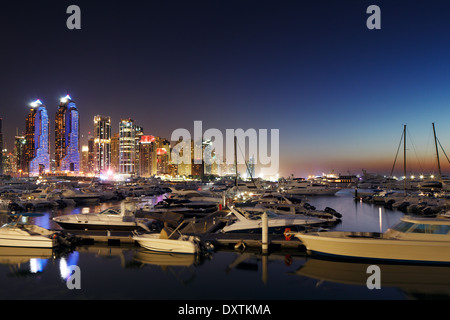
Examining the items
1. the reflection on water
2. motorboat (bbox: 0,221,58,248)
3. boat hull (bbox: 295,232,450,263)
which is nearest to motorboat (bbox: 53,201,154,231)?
motorboat (bbox: 0,221,58,248)

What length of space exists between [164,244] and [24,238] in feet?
27.7

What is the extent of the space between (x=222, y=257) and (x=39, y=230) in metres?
11.7

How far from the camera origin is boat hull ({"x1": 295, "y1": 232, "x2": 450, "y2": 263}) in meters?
15.5

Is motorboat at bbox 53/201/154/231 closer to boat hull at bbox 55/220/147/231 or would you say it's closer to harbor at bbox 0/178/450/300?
boat hull at bbox 55/220/147/231

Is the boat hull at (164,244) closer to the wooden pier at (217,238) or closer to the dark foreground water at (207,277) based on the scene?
the dark foreground water at (207,277)

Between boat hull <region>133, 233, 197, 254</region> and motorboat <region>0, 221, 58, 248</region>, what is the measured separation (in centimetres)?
502

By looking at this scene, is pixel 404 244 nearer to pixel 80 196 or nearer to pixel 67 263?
pixel 67 263

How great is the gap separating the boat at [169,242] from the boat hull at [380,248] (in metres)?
6.46

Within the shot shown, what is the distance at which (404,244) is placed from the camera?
1582 centimetres

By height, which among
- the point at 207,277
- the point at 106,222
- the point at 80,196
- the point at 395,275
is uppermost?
the point at 106,222

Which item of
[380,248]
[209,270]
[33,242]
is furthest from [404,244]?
[33,242]

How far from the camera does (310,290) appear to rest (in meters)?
13.8

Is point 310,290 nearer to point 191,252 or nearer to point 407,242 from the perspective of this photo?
point 407,242
